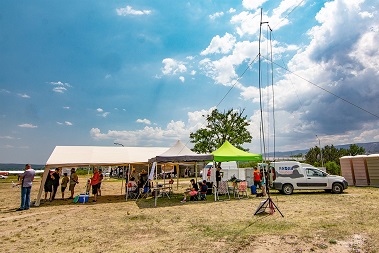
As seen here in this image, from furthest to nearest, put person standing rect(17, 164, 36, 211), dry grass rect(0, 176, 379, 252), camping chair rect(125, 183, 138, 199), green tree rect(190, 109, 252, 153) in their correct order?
green tree rect(190, 109, 252, 153) → camping chair rect(125, 183, 138, 199) → person standing rect(17, 164, 36, 211) → dry grass rect(0, 176, 379, 252)

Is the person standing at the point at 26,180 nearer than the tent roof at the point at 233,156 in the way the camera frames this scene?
Yes

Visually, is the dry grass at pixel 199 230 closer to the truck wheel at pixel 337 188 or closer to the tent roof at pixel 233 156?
the tent roof at pixel 233 156

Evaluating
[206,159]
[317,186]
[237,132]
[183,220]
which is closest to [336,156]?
[237,132]

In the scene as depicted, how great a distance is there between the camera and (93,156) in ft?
52.5

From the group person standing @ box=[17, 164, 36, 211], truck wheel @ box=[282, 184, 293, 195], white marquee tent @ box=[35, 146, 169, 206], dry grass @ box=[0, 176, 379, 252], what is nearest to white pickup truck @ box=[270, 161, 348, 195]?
truck wheel @ box=[282, 184, 293, 195]

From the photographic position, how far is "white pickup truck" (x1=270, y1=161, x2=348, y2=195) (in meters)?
15.8

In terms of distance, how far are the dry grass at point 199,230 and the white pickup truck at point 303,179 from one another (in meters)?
4.59

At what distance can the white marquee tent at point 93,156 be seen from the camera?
14.3 metres

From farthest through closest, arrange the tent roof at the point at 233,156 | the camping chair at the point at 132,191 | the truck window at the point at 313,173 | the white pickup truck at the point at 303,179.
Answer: the camping chair at the point at 132,191 → the truck window at the point at 313,173 → the white pickup truck at the point at 303,179 → the tent roof at the point at 233,156

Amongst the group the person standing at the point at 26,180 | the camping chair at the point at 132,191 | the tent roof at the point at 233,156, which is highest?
the tent roof at the point at 233,156

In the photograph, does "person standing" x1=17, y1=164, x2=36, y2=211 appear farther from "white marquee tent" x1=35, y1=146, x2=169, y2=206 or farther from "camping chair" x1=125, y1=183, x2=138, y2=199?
"camping chair" x1=125, y1=183, x2=138, y2=199

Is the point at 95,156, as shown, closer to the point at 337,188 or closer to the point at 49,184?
the point at 49,184

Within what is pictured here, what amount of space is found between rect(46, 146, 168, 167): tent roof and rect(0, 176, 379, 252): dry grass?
12.8ft

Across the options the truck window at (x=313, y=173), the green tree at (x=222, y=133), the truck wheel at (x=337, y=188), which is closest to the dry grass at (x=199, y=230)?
the truck wheel at (x=337, y=188)
